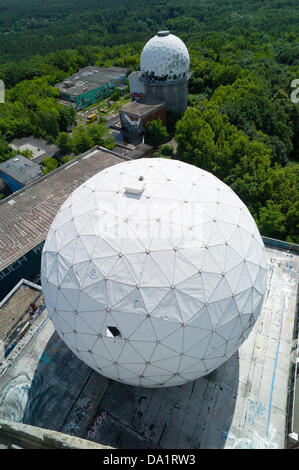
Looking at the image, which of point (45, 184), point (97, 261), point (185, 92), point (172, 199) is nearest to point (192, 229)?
point (172, 199)

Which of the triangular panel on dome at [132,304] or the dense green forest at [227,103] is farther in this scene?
the dense green forest at [227,103]

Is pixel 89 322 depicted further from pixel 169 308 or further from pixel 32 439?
pixel 32 439

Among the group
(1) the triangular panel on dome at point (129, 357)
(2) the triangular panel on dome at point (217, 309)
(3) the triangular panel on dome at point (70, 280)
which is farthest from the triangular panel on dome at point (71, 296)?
(2) the triangular panel on dome at point (217, 309)

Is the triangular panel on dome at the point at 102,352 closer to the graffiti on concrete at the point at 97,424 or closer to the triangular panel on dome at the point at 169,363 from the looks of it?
the triangular panel on dome at the point at 169,363

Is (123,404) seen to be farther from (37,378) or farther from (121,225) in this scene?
(121,225)

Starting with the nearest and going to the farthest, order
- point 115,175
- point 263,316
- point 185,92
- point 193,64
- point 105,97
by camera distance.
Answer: point 115,175
point 263,316
point 185,92
point 193,64
point 105,97

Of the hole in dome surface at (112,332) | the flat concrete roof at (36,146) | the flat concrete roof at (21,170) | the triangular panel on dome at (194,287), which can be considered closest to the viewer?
the triangular panel on dome at (194,287)
